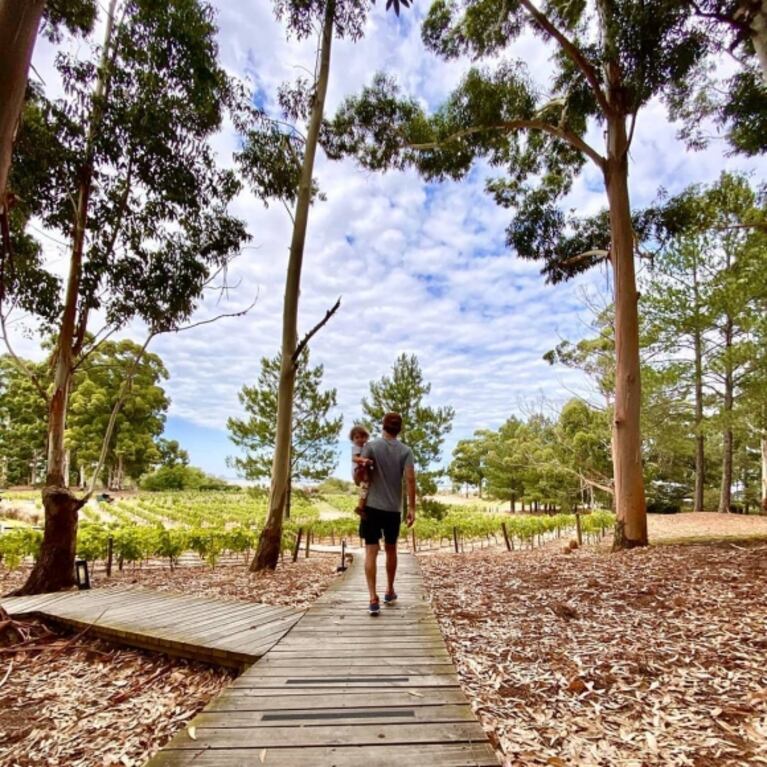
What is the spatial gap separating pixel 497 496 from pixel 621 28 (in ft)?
108

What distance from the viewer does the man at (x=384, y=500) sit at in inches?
136

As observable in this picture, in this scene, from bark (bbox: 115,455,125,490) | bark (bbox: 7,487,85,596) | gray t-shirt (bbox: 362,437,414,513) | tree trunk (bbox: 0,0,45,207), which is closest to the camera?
tree trunk (bbox: 0,0,45,207)

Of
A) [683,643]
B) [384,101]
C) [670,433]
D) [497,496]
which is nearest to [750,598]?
[683,643]

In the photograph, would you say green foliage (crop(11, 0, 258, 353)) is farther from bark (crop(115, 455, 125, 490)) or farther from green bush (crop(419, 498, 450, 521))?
bark (crop(115, 455, 125, 490))

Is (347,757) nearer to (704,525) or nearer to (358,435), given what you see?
(358,435)

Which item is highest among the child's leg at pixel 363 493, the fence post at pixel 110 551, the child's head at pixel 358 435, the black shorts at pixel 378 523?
the child's head at pixel 358 435

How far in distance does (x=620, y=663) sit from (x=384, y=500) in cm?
189

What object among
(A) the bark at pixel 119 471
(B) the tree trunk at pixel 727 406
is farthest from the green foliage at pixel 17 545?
(A) the bark at pixel 119 471

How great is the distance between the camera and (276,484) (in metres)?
6.58

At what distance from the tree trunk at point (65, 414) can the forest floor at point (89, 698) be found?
155 centimetres

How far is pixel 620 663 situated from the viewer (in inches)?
100

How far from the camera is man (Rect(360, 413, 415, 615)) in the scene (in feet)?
11.3

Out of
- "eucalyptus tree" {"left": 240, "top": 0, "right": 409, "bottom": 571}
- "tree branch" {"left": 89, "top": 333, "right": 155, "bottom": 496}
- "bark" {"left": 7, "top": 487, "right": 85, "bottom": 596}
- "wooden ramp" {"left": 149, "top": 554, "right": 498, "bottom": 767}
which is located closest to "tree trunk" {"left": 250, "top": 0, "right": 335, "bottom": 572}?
"eucalyptus tree" {"left": 240, "top": 0, "right": 409, "bottom": 571}

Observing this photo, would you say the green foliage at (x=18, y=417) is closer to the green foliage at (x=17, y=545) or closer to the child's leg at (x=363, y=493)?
the green foliage at (x=17, y=545)
